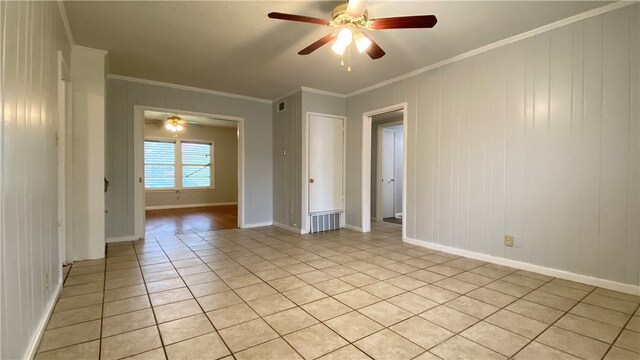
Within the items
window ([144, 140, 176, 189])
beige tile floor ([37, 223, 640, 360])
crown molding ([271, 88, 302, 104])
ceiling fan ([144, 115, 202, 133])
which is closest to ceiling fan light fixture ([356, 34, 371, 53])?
beige tile floor ([37, 223, 640, 360])

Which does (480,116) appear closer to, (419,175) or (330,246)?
(419,175)

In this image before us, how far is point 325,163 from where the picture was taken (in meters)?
5.33

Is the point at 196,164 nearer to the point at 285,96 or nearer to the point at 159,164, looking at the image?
the point at 159,164

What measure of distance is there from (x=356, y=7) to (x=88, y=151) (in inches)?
133

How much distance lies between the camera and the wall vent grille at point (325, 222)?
5.22 metres

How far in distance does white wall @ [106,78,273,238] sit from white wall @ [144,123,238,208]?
13.2ft

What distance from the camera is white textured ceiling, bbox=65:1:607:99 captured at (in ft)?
8.63

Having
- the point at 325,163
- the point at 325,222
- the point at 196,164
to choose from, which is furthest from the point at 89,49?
the point at 196,164

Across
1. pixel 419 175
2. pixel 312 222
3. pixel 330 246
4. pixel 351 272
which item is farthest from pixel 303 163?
pixel 351 272

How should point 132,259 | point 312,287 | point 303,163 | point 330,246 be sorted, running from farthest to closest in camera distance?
point 303,163 < point 330,246 < point 132,259 < point 312,287

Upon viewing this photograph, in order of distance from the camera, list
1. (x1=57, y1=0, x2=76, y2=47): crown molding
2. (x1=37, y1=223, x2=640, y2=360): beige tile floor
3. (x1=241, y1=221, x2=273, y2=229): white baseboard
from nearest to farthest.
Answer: (x1=37, y1=223, x2=640, y2=360): beige tile floor < (x1=57, y1=0, x2=76, y2=47): crown molding < (x1=241, y1=221, x2=273, y2=229): white baseboard

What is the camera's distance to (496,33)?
3.08m

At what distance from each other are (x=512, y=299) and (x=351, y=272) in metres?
1.43

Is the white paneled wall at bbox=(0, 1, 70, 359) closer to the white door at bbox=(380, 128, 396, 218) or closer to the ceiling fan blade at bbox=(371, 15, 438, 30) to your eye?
the ceiling fan blade at bbox=(371, 15, 438, 30)
